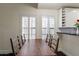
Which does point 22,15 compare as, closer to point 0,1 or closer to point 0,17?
point 0,17

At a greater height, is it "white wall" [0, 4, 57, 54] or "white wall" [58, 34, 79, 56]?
"white wall" [0, 4, 57, 54]

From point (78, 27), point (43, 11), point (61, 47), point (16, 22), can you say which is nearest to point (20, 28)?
point (16, 22)

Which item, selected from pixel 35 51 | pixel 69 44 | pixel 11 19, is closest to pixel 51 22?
pixel 11 19

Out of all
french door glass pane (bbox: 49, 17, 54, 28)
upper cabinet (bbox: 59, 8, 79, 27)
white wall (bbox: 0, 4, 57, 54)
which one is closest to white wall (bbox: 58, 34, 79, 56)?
upper cabinet (bbox: 59, 8, 79, 27)

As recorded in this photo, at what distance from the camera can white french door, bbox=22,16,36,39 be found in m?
6.14

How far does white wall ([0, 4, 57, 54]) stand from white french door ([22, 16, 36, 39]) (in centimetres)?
21

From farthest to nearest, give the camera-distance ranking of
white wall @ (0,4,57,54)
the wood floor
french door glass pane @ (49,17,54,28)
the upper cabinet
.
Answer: french door glass pane @ (49,17,54,28) → white wall @ (0,4,57,54) → the upper cabinet → the wood floor

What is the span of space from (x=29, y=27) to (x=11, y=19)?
749 millimetres

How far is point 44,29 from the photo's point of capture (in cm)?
617

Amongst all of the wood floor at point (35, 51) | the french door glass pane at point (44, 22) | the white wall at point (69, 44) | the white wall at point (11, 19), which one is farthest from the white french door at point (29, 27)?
the wood floor at point (35, 51)

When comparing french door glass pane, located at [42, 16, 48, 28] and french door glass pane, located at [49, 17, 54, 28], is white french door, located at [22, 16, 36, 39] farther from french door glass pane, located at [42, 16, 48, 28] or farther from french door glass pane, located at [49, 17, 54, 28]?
french door glass pane, located at [49, 17, 54, 28]

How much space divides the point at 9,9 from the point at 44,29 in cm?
145

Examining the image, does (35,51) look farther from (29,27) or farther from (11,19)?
(29,27)

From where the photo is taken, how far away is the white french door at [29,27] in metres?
6.14
